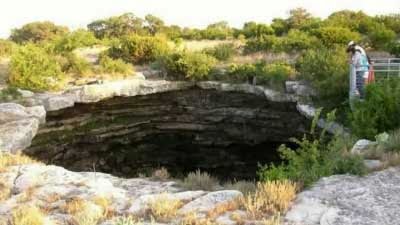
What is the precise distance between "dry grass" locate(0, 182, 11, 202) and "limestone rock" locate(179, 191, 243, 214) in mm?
2549

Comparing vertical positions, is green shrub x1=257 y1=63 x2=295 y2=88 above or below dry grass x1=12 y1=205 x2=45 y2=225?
above

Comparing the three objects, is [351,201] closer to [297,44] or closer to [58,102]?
[58,102]

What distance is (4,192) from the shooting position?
6.62 metres

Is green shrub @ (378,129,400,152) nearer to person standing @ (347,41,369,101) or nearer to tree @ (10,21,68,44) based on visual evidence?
person standing @ (347,41,369,101)

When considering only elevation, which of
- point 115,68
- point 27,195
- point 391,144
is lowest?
point 27,195

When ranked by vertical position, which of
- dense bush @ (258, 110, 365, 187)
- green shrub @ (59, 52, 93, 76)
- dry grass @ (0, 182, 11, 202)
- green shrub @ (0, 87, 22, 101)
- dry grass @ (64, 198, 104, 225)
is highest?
green shrub @ (59, 52, 93, 76)

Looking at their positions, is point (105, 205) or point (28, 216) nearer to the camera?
point (28, 216)

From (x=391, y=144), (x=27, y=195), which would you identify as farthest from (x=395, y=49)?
(x=27, y=195)

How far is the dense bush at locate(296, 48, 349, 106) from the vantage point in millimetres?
11953

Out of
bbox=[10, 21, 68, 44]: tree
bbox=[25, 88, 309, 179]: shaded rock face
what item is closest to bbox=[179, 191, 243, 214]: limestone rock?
bbox=[25, 88, 309, 179]: shaded rock face

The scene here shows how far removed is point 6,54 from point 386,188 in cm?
1771

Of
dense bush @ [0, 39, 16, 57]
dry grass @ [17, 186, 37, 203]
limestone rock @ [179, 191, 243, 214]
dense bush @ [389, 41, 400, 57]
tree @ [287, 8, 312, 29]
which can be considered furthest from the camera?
tree @ [287, 8, 312, 29]

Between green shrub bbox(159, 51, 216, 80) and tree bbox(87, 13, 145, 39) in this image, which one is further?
tree bbox(87, 13, 145, 39)

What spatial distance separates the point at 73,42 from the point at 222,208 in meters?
16.6
